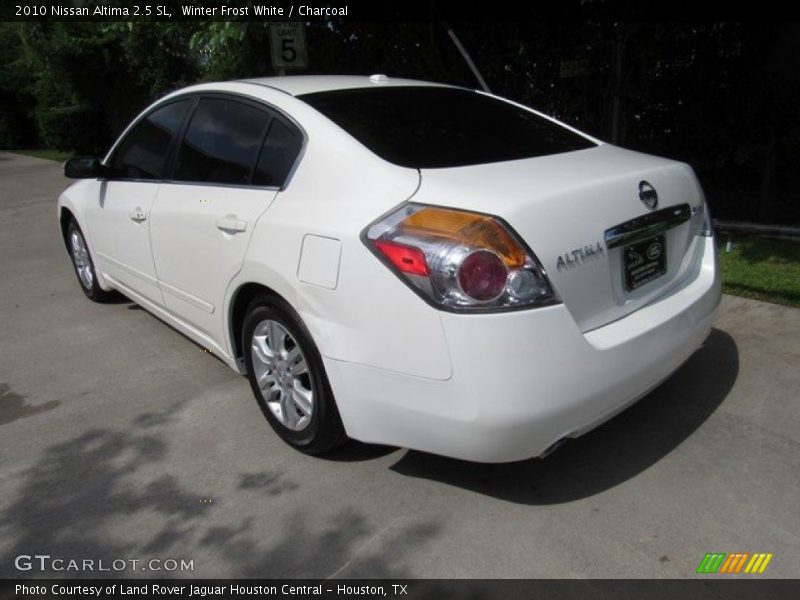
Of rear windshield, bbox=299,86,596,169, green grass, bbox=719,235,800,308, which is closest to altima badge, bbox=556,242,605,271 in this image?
rear windshield, bbox=299,86,596,169

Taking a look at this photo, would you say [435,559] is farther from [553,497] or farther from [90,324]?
[90,324]

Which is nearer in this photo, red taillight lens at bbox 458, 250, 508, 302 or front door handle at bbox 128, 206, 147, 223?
red taillight lens at bbox 458, 250, 508, 302

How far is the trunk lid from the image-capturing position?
2.30 m

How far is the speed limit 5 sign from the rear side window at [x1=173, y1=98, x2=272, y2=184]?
145 inches

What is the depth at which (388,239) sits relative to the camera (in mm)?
2311

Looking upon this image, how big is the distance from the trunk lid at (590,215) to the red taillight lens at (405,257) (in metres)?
0.20

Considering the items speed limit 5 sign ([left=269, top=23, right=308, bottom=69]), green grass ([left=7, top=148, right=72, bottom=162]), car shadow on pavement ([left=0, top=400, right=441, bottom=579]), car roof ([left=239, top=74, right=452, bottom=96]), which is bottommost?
car shadow on pavement ([left=0, top=400, right=441, bottom=579])

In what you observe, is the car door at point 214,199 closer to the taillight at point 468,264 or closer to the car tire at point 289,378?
the car tire at point 289,378

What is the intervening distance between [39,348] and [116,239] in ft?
3.19

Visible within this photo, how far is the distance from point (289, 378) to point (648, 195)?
1660 mm

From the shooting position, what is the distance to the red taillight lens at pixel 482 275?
86.4 inches

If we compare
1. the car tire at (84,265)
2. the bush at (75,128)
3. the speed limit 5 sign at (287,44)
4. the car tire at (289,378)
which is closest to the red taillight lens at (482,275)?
the car tire at (289,378)

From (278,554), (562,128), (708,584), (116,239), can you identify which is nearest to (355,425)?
(278,554)

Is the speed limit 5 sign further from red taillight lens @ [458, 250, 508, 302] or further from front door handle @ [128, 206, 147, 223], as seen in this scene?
red taillight lens @ [458, 250, 508, 302]
